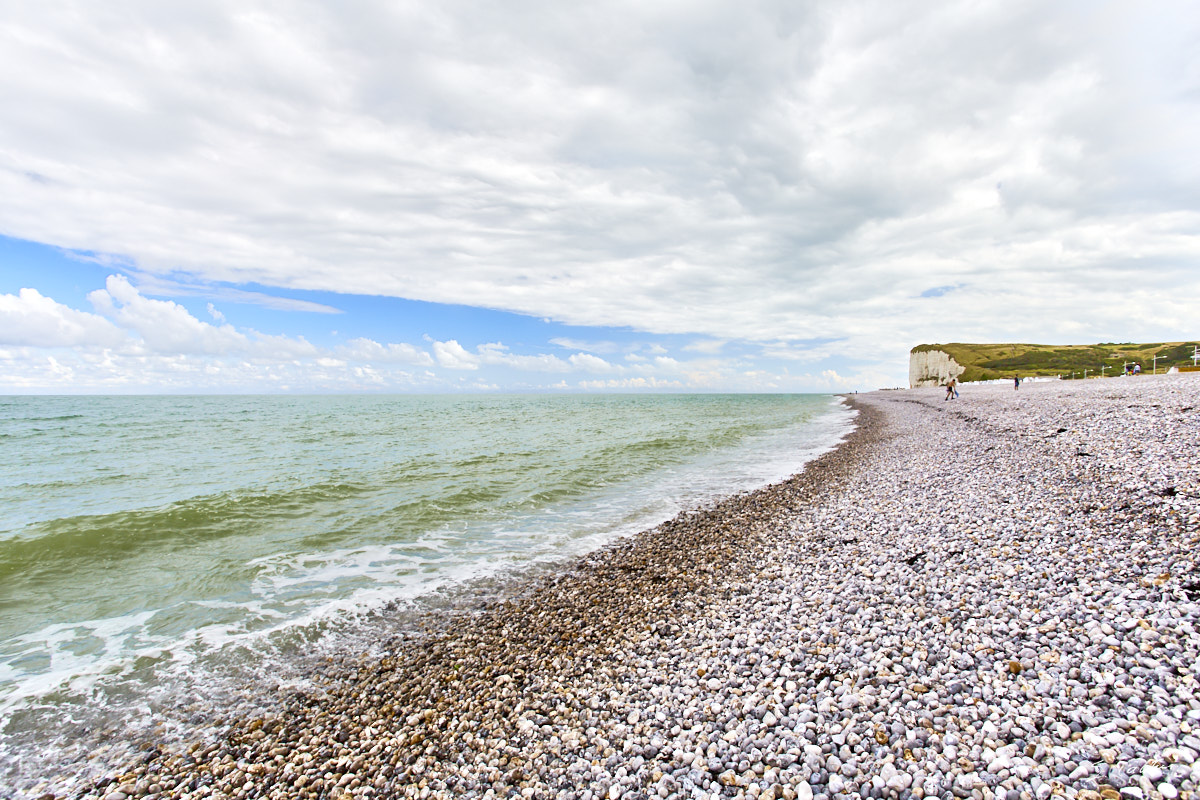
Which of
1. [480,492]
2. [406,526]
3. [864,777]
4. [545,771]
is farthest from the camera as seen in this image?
[480,492]

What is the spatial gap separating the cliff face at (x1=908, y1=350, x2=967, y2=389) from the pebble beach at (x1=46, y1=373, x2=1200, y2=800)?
17043 centimetres

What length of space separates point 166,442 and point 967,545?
57.7 m

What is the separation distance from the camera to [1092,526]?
36.9 ft

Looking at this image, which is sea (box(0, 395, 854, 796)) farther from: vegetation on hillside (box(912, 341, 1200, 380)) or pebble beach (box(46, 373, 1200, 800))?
vegetation on hillside (box(912, 341, 1200, 380))

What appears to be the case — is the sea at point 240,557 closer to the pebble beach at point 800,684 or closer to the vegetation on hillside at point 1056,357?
the pebble beach at point 800,684

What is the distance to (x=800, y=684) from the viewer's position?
270 inches

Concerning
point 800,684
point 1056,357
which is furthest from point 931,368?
point 800,684

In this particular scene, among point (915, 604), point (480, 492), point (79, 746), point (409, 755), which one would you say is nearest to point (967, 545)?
point (915, 604)

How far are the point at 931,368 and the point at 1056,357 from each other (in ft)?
102

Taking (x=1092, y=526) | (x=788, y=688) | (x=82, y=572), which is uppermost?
(x=1092, y=526)

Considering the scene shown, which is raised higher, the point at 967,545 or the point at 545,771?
the point at 967,545

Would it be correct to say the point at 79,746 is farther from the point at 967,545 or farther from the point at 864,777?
the point at 967,545

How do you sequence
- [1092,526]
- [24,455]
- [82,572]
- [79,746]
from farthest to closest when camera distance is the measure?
[24,455], [82,572], [1092,526], [79,746]

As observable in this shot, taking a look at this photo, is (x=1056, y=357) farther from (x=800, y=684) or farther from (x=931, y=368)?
(x=800, y=684)
